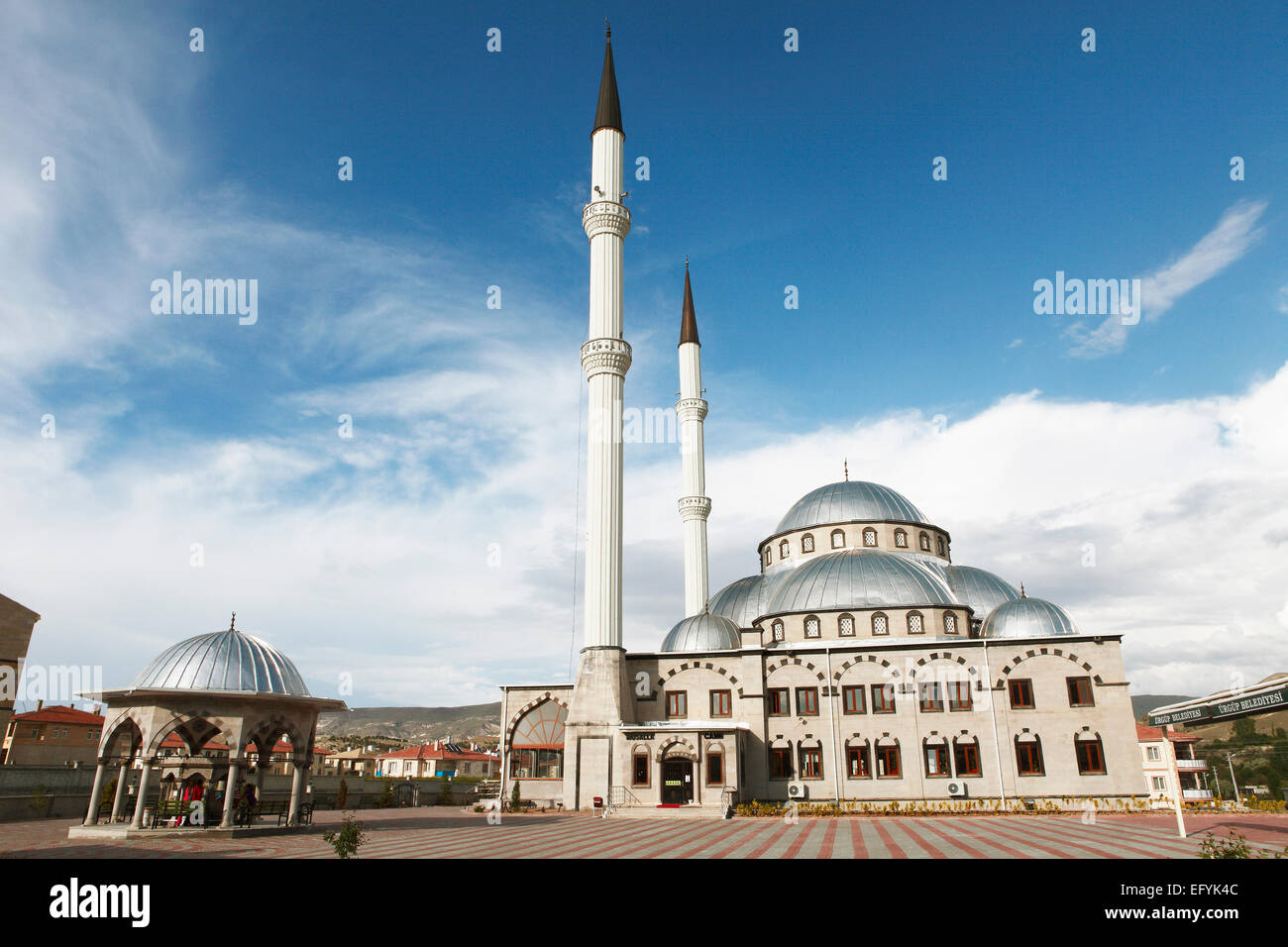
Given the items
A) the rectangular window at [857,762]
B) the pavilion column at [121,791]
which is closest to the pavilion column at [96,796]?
the pavilion column at [121,791]

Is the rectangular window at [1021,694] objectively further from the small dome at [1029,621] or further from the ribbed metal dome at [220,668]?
the ribbed metal dome at [220,668]

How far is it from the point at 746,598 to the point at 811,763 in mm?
12502

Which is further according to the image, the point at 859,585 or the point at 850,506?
the point at 850,506

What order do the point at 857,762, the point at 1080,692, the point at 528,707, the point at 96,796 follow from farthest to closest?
the point at 528,707
the point at 857,762
the point at 1080,692
the point at 96,796

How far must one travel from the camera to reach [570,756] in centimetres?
3353

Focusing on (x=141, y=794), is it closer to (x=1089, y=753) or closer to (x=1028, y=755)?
(x=1028, y=755)

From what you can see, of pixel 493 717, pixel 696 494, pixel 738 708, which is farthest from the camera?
pixel 493 717

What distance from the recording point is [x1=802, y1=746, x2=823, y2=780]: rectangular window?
3444 centimetres

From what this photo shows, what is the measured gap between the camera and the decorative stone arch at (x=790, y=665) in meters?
35.9

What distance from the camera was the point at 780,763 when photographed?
34906mm

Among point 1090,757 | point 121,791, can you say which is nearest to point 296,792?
point 121,791
